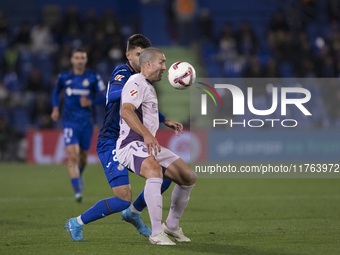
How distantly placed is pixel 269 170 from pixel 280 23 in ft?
25.5

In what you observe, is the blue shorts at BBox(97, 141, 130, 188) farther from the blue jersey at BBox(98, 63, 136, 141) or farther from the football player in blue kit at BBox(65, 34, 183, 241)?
the blue jersey at BBox(98, 63, 136, 141)

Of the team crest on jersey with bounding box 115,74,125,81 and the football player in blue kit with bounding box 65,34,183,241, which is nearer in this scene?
the football player in blue kit with bounding box 65,34,183,241

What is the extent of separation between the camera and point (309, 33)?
22.2 m

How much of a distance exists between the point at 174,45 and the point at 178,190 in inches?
693

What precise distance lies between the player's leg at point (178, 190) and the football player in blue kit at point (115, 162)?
0.39 m

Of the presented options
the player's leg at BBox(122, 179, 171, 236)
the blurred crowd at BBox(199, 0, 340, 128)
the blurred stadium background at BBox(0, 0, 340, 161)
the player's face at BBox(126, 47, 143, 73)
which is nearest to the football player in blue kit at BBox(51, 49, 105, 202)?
the player's face at BBox(126, 47, 143, 73)

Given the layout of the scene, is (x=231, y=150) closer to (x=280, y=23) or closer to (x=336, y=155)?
(x=336, y=155)

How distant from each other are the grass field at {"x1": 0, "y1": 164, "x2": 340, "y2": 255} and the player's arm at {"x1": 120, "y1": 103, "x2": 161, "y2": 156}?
98cm

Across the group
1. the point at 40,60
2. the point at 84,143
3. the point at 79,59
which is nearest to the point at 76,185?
the point at 84,143

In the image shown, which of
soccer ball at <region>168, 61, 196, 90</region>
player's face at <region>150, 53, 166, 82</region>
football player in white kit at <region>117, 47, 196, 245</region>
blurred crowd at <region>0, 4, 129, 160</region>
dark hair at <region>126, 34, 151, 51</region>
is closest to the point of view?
football player in white kit at <region>117, 47, 196, 245</region>

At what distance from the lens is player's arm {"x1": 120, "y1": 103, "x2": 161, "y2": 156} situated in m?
5.11

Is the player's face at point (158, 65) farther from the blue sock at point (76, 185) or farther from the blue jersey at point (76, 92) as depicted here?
the blue jersey at point (76, 92)

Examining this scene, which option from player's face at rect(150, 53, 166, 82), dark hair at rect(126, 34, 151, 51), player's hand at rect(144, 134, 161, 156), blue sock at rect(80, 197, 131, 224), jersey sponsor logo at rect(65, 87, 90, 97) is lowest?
blue sock at rect(80, 197, 131, 224)

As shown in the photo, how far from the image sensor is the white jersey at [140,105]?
5.36 metres
